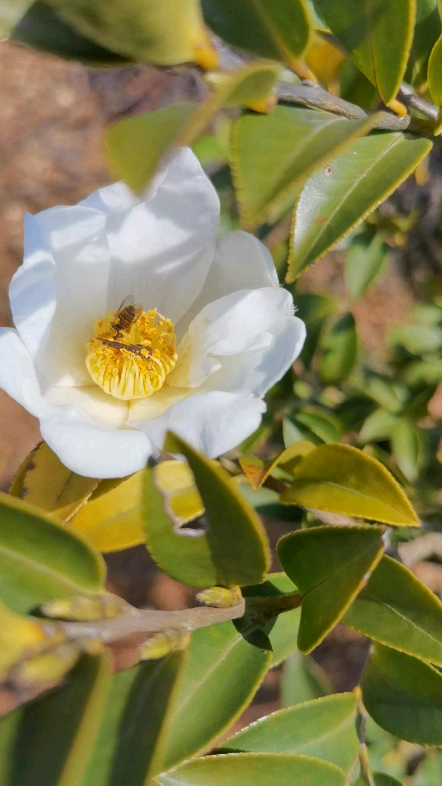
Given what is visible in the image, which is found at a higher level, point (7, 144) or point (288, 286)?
point (288, 286)

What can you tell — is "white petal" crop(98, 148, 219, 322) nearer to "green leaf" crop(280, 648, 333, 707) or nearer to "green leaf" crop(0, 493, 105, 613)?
"green leaf" crop(0, 493, 105, 613)

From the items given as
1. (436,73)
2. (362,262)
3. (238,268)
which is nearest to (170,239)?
(238,268)

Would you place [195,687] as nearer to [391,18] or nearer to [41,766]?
[41,766]

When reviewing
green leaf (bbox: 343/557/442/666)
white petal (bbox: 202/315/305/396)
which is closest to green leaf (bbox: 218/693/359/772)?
green leaf (bbox: 343/557/442/666)

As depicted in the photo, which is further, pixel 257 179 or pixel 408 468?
pixel 408 468

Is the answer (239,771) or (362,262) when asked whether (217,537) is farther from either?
(362,262)

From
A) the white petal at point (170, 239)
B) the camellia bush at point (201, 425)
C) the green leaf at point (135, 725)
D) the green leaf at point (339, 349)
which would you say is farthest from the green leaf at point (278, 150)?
the green leaf at point (339, 349)

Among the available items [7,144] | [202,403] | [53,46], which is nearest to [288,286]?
[202,403]
